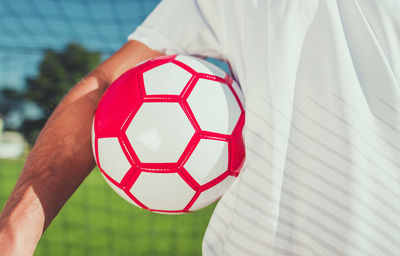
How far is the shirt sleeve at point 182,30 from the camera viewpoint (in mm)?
1251

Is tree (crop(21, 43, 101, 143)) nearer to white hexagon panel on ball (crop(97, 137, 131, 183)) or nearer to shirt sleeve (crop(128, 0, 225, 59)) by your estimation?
shirt sleeve (crop(128, 0, 225, 59))

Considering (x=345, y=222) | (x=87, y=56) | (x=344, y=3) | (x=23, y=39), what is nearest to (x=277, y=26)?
(x=344, y=3)

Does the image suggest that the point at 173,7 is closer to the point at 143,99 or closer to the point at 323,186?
the point at 143,99

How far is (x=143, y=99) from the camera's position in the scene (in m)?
1.15

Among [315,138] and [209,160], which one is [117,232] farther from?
[315,138]

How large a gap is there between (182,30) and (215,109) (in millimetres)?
327

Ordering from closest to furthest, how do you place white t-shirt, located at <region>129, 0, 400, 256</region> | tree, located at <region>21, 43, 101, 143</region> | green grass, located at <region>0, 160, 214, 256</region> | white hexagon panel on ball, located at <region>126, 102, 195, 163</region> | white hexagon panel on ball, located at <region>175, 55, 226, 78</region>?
1. white t-shirt, located at <region>129, 0, 400, 256</region>
2. white hexagon panel on ball, located at <region>126, 102, 195, 163</region>
3. white hexagon panel on ball, located at <region>175, 55, 226, 78</region>
4. green grass, located at <region>0, 160, 214, 256</region>
5. tree, located at <region>21, 43, 101, 143</region>

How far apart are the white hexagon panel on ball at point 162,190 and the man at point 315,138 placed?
0.18 meters

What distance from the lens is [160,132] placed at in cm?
109

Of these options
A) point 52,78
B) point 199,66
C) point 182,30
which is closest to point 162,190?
point 199,66

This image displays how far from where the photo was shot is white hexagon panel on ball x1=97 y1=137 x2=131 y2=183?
3.80 feet

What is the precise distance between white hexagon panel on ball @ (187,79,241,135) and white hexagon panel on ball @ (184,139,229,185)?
4 centimetres

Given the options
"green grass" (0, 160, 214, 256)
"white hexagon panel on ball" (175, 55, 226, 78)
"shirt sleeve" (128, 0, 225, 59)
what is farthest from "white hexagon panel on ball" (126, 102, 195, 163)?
"green grass" (0, 160, 214, 256)

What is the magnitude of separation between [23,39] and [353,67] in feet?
42.1
